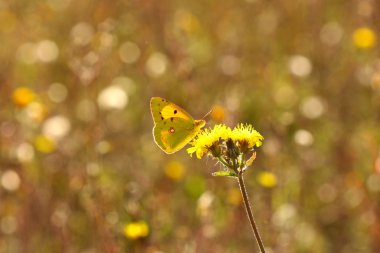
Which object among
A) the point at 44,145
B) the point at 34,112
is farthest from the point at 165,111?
the point at 34,112

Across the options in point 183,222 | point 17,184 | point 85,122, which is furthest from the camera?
point 85,122

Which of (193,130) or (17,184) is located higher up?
(17,184)

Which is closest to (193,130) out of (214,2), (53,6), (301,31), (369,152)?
(369,152)

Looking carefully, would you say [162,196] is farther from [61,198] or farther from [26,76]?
[26,76]

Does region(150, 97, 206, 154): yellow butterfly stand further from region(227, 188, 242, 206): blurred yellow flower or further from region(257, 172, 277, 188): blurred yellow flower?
region(227, 188, 242, 206): blurred yellow flower

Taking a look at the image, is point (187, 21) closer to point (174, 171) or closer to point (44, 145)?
point (174, 171)

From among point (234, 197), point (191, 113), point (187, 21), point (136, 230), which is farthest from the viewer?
point (187, 21)
